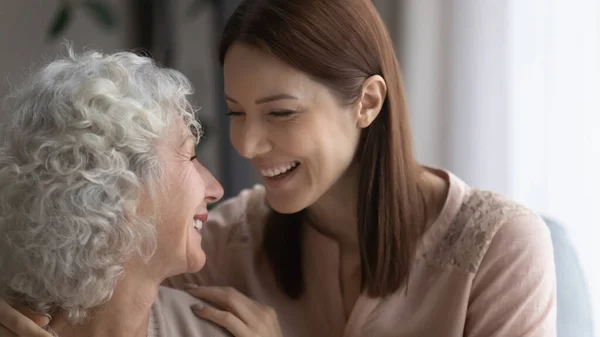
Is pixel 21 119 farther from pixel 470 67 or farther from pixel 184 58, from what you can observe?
pixel 184 58

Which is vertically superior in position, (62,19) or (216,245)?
(62,19)

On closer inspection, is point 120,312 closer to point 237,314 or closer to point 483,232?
point 237,314

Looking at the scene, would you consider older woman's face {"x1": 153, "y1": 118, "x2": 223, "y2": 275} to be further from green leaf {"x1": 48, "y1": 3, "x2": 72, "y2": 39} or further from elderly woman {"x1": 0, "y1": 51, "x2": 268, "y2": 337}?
green leaf {"x1": 48, "y1": 3, "x2": 72, "y2": 39}

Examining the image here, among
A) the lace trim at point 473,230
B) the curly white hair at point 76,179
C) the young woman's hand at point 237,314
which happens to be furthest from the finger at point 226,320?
the lace trim at point 473,230

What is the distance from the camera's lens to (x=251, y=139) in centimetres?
155

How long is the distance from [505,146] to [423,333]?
745 millimetres

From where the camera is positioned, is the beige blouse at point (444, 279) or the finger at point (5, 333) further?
the beige blouse at point (444, 279)

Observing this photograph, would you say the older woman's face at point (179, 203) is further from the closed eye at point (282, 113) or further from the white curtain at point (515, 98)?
the white curtain at point (515, 98)

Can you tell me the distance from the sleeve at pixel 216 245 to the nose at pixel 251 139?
36 centimetres

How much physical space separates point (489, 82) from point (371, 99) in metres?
0.69

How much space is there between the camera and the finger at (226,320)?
1.51 m

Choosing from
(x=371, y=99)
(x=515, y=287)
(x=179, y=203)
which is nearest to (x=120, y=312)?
(x=179, y=203)

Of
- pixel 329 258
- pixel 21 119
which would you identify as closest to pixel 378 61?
pixel 329 258

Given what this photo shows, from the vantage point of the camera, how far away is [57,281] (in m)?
1.34
